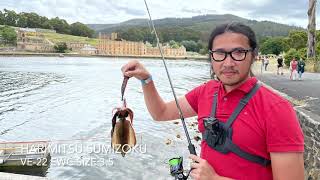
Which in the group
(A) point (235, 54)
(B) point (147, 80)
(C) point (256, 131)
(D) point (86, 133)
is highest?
(A) point (235, 54)

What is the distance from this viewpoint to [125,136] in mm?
3338

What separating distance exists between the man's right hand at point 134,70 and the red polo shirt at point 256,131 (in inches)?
27.1

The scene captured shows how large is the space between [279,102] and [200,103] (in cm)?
66

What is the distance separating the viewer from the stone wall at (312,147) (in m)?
8.91

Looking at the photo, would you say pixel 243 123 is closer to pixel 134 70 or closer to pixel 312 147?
pixel 134 70

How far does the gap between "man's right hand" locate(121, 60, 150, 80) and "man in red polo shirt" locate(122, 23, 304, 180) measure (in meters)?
0.59

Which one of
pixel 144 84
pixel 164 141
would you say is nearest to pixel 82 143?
pixel 164 141

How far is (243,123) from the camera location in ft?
7.39

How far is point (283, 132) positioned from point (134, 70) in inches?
50.8

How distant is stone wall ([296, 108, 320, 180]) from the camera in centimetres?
891

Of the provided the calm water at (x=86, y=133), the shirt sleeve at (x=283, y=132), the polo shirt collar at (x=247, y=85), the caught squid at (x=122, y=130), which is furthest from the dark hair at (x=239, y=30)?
the calm water at (x=86, y=133)

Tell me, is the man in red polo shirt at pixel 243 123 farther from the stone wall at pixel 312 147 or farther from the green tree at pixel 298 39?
the green tree at pixel 298 39

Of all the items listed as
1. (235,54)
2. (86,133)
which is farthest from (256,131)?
(86,133)

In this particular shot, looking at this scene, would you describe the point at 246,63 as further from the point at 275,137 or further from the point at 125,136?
the point at 125,136
